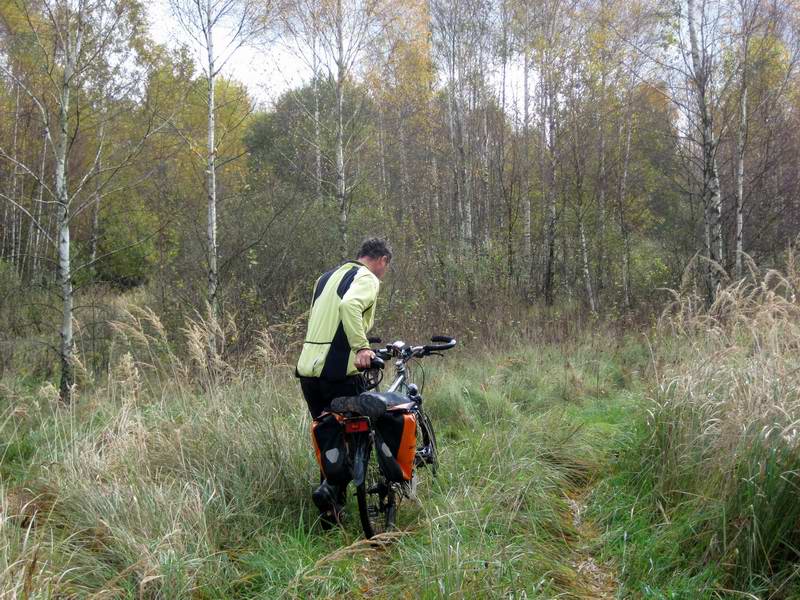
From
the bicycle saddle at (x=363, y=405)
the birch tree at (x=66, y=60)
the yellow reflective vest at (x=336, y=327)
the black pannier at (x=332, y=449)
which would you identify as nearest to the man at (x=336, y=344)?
the yellow reflective vest at (x=336, y=327)

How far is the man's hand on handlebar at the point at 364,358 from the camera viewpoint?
359cm

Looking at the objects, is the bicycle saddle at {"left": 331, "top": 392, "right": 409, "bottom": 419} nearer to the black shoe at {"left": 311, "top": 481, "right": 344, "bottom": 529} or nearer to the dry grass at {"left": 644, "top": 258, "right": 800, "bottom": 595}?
the black shoe at {"left": 311, "top": 481, "right": 344, "bottom": 529}

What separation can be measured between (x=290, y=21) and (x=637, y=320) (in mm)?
8691

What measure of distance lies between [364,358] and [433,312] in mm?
7505

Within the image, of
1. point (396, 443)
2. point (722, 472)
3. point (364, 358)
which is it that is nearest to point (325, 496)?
point (396, 443)

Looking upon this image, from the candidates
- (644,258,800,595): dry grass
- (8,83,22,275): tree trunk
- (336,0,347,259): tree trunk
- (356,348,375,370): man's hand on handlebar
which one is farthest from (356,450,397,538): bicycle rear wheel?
(8,83,22,275): tree trunk

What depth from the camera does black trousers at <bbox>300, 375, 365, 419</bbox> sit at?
3904 mm

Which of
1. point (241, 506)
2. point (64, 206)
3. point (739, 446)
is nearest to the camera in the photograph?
point (739, 446)

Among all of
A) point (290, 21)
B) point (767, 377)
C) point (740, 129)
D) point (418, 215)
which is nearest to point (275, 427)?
point (767, 377)

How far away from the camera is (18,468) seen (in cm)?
447

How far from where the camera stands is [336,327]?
382cm

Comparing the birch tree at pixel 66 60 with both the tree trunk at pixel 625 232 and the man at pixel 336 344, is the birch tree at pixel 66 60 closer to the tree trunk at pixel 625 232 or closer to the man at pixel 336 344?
the man at pixel 336 344

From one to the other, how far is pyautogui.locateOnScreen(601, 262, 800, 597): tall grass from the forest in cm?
2

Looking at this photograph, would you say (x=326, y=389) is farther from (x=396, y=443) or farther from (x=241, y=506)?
(x=241, y=506)
